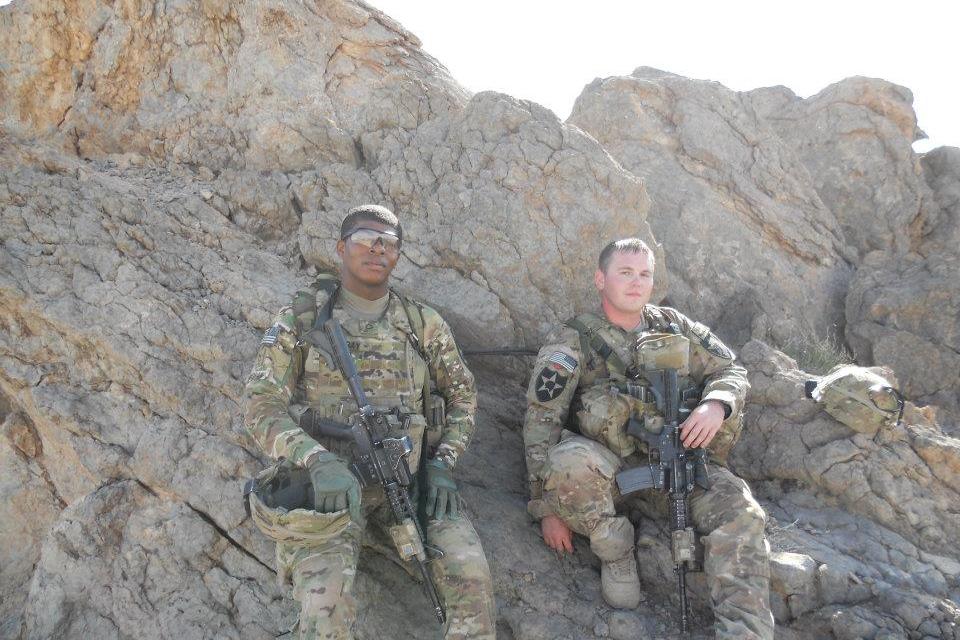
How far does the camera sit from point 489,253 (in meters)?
5.38

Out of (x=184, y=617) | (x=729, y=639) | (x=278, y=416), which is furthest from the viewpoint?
(x=184, y=617)

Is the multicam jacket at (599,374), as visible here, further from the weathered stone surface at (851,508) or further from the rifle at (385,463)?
the rifle at (385,463)

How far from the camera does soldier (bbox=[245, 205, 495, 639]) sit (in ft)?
10.8

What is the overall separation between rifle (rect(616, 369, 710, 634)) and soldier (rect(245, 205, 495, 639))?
116 cm

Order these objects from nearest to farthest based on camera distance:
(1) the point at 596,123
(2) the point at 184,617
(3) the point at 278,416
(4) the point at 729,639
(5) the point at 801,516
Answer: (4) the point at 729,639
(3) the point at 278,416
(2) the point at 184,617
(5) the point at 801,516
(1) the point at 596,123

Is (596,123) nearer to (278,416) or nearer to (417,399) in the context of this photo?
(417,399)

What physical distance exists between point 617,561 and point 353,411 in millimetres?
1956

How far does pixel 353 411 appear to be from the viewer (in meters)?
4.01

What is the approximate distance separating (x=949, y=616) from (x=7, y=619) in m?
6.46

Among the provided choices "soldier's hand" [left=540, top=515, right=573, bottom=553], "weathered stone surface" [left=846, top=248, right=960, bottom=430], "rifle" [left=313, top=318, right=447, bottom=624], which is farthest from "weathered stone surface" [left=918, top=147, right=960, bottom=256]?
"rifle" [left=313, top=318, right=447, bottom=624]

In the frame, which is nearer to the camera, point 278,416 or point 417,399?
point 278,416

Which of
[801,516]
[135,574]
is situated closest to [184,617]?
[135,574]

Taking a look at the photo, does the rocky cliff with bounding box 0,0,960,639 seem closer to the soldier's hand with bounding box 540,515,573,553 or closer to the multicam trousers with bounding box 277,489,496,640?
the soldier's hand with bounding box 540,515,573,553

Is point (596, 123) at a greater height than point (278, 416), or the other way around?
point (596, 123)
